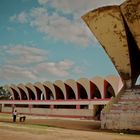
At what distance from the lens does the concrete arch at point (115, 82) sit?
47.0 metres

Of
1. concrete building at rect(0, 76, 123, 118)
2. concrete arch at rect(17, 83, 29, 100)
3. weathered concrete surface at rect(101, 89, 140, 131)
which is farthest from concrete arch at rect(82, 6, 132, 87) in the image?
concrete arch at rect(17, 83, 29, 100)

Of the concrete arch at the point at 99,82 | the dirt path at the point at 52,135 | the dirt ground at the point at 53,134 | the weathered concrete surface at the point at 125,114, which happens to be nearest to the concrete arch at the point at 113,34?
the weathered concrete surface at the point at 125,114

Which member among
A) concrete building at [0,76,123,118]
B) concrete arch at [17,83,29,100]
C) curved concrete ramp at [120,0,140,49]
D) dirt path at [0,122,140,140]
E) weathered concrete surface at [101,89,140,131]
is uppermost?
curved concrete ramp at [120,0,140,49]

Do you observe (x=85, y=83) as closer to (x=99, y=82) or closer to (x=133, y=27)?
(x=99, y=82)

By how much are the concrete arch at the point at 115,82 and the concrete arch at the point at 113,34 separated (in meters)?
22.7

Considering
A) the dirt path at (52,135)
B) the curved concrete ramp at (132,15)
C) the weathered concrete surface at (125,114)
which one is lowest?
the dirt path at (52,135)

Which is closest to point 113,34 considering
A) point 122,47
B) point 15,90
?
point 122,47

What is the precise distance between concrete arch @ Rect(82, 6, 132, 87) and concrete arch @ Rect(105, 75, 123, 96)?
22700mm

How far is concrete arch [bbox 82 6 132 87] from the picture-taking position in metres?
22.6

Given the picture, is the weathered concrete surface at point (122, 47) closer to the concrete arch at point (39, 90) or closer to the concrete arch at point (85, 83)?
the concrete arch at point (85, 83)

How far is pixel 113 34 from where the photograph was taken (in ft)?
76.4

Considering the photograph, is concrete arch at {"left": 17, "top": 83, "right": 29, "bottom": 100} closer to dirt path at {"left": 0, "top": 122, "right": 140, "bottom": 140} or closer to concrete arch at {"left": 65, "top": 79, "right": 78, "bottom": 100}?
concrete arch at {"left": 65, "top": 79, "right": 78, "bottom": 100}

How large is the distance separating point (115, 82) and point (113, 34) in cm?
2513

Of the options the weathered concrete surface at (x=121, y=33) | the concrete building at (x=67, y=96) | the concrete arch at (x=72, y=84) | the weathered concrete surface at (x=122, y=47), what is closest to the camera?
the weathered concrete surface at (x=122, y=47)
